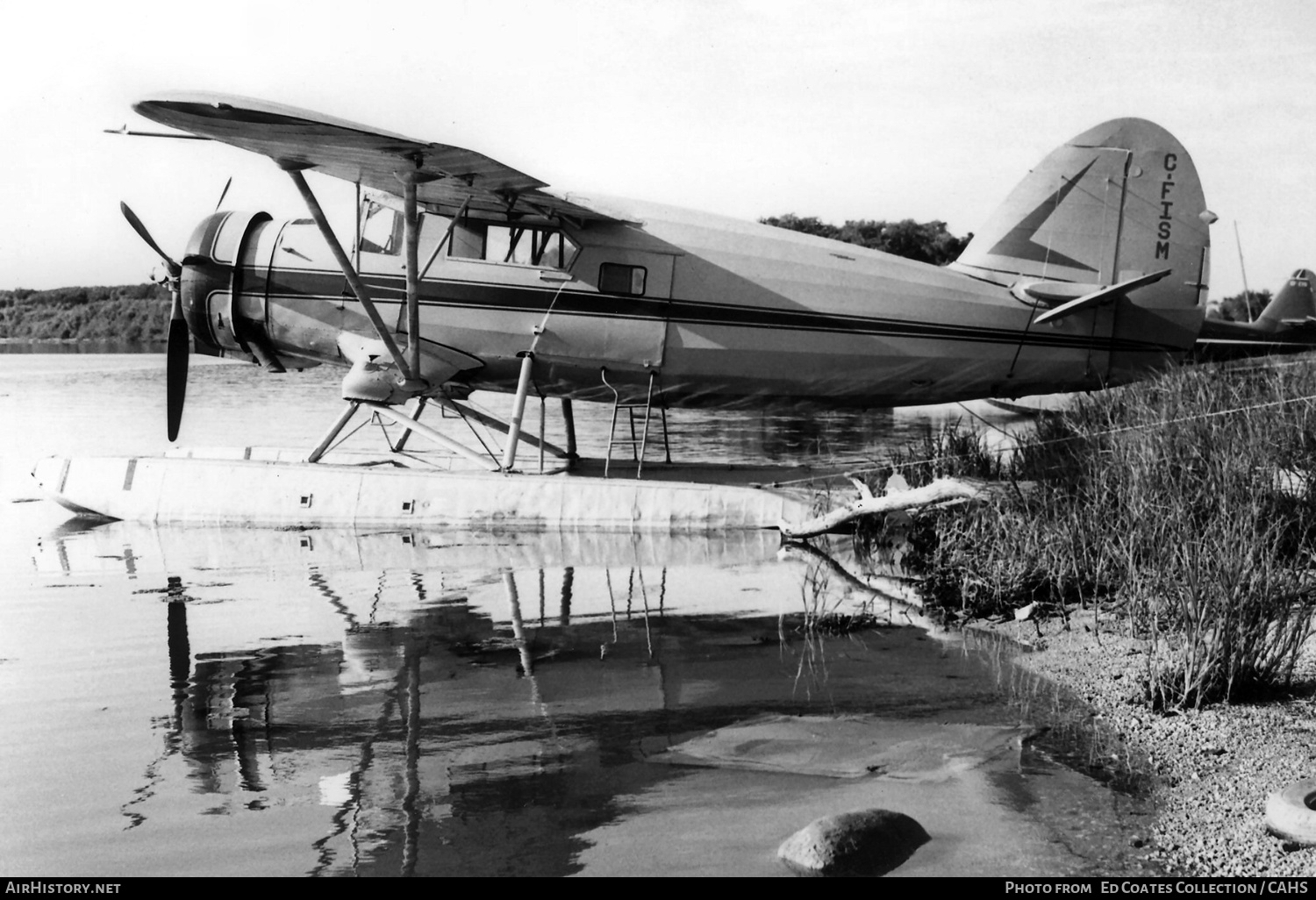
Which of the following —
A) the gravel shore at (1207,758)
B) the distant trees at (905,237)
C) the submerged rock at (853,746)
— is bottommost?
the submerged rock at (853,746)

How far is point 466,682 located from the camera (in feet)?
18.6

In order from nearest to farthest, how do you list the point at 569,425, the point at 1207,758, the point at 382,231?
1. the point at 1207,758
2. the point at 382,231
3. the point at 569,425

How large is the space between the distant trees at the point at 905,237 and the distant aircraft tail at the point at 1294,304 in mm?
27539

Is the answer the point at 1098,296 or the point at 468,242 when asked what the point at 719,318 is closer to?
the point at 468,242

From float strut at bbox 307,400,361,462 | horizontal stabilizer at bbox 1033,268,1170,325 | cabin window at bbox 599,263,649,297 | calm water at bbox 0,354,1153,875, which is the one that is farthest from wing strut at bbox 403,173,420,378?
horizontal stabilizer at bbox 1033,268,1170,325

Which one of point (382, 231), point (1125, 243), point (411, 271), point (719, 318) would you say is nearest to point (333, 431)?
point (411, 271)

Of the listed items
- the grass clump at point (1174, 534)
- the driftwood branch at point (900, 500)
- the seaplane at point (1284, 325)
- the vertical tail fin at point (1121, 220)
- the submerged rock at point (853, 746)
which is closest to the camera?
the submerged rock at point (853, 746)

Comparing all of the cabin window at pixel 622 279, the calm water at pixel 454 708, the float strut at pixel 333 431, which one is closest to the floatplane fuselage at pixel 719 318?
the cabin window at pixel 622 279

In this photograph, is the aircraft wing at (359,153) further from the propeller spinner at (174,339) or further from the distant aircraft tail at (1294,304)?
the distant aircraft tail at (1294,304)

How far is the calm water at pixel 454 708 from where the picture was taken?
145 inches

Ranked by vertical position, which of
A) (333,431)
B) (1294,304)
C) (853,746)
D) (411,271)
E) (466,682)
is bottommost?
(466,682)

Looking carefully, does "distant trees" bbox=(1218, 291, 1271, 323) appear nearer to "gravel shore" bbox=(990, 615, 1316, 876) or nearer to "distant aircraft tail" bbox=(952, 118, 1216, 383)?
"distant aircraft tail" bbox=(952, 118, 1216, 383)

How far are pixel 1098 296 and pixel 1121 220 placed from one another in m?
0.96

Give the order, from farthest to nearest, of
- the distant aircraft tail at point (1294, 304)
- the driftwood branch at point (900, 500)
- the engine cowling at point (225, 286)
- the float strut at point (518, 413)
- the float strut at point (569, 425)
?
the distant aircraft tail at point (1294, 304) < the float strut at point (569, 425) < the engine cowling at point (225, 286) < the float strut at point (518, 413) < the driftwood branch at point (900, 500)
